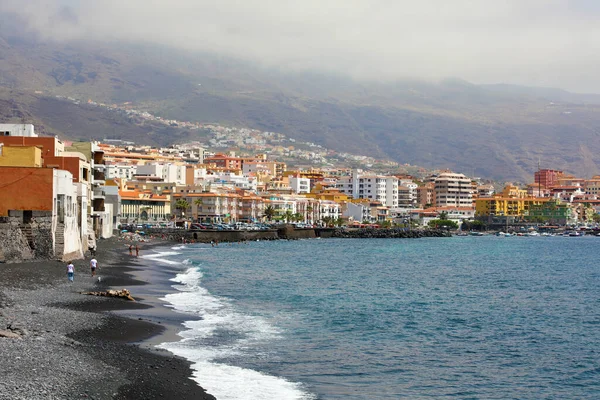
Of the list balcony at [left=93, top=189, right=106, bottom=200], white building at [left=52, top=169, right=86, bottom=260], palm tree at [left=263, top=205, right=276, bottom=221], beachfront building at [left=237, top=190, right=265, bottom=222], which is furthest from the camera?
palm tree at [left=263, top=205, right=276, bottom=221]

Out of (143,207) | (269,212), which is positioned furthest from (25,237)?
(269,212)

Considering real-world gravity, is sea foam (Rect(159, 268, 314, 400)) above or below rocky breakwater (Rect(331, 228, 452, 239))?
below

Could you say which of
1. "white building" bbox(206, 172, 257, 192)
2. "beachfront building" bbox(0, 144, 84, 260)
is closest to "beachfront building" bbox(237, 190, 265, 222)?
"white building" bbox(206, 172, 257, 192)

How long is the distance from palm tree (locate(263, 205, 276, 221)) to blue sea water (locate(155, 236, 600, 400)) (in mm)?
104573

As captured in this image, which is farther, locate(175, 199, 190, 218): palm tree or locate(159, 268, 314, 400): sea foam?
locate(175, 199, 190, 218): palm tree

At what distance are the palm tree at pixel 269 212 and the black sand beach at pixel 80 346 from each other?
124m

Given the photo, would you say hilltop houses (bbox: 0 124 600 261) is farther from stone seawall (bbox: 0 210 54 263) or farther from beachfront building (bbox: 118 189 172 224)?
beachfront building (bbox: 118 189 172 224)

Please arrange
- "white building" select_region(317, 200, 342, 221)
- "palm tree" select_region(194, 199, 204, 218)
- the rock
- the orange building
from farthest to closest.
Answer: "white building" select_region(317, 200, 342, 221) < "palm tree" select_region(194, 199, 204, 218) < the orange building < the rock

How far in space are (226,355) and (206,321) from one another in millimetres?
6629

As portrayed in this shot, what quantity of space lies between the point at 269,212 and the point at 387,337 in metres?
132

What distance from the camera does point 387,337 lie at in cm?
2842

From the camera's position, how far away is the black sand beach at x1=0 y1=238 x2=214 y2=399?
53.7 feet

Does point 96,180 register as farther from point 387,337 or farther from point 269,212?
point 269,212

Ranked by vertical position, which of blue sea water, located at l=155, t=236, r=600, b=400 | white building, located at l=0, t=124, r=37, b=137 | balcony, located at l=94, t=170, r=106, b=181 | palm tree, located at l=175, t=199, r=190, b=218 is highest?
white building, located at l=0, t=124, r=37, b=137
